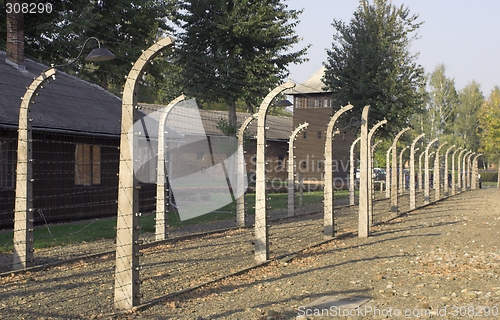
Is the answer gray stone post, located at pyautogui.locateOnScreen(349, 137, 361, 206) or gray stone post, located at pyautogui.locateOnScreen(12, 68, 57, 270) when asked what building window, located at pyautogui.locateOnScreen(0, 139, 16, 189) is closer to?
gray stone post, located at pyautogui.locateOnScreen(12, 68, 57, 270)

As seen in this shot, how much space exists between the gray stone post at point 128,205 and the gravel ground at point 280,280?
0.27 meters

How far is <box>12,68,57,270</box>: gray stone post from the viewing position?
→ 33.9 feet

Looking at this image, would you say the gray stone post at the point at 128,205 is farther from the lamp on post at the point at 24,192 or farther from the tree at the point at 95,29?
the tree at the point at 95,29

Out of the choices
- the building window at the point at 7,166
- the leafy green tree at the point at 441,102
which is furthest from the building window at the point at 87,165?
the leafy green tree at the point at 441,102

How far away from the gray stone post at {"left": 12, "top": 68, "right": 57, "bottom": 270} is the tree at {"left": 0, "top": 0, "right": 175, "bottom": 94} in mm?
19557

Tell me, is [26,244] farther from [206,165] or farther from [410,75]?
[206,165]

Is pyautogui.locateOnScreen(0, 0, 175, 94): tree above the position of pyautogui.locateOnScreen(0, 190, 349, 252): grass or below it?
above

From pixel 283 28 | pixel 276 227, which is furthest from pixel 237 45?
pixel 276 227

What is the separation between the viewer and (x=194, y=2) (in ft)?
110

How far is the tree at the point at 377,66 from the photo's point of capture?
131ft

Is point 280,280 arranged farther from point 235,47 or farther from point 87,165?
point 235,47

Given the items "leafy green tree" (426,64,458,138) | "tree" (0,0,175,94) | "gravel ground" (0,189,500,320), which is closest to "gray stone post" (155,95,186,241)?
"gravel ground" (0,189,500,320)

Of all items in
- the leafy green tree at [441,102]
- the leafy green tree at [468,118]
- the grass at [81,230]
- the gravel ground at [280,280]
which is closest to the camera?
the gravel ground at [280,280]

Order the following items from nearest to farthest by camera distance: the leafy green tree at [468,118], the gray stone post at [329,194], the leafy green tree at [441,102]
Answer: the gray stone post at [329,194]
the leafy green tree at [441,102]
the leafy green tree at [468,118]
